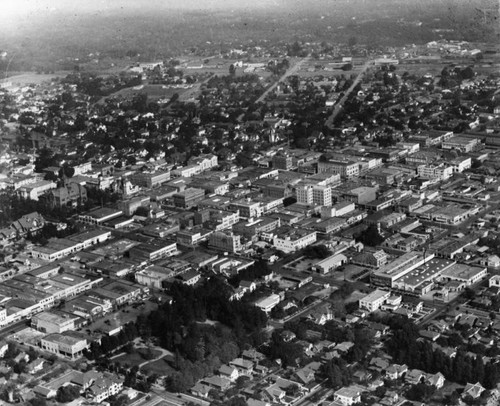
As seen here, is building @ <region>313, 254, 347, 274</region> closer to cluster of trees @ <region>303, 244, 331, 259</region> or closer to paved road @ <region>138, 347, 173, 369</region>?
cluster of trees @ <region>303, 244, 331, 259</region>

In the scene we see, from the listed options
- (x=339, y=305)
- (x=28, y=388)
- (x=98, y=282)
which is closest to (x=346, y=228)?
(x=339, y=305)

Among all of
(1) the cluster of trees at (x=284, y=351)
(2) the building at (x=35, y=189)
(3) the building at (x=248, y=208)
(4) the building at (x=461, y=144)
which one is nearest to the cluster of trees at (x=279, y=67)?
(4) the building at (x=461, y=144)

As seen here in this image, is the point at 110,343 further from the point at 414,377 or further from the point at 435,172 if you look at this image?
the point at 435,172

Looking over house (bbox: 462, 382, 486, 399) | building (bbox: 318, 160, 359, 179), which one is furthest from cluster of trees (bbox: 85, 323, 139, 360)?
building (bbox: 318, 160, 359, 179)

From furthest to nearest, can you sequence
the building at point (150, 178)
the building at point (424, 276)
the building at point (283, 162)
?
1. the building at point (283, 162)
2. the building at point (150, 178)
3. the building at point (424, 276)

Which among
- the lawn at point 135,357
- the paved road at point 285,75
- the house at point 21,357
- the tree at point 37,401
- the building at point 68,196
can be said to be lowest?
the lawn at point 135,357

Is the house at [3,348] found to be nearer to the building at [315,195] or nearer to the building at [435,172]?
the building at [315,195]
